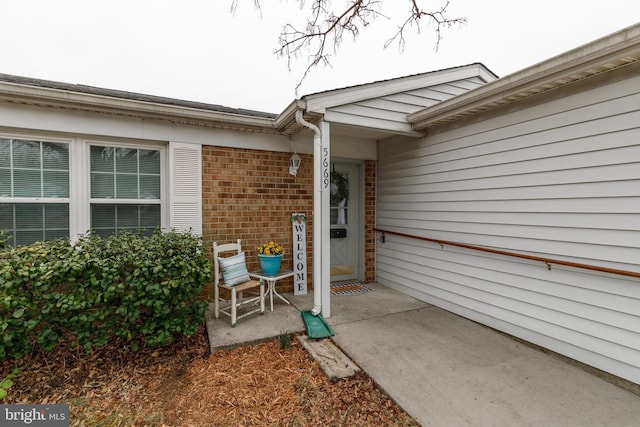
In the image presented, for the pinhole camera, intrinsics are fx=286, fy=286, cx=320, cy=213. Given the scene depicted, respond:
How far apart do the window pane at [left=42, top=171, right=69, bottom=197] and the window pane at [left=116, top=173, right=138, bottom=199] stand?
19.7 inches

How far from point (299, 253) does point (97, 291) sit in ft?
8.39

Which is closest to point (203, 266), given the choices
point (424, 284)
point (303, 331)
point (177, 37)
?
point (303, 331)

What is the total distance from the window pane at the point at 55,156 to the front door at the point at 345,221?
3.70 m

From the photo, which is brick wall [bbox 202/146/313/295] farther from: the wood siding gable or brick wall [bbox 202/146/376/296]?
the wood siding gable

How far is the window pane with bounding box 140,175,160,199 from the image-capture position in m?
3.73

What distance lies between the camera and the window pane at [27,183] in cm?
316

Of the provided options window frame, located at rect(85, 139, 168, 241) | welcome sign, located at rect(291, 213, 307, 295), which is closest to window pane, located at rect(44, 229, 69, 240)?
window frame, located at rect(85, 139, 168, 241)

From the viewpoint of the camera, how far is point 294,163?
4.37 meters

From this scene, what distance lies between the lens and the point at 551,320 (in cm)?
285

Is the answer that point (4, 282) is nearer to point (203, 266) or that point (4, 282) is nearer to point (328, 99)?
point (203, 266)

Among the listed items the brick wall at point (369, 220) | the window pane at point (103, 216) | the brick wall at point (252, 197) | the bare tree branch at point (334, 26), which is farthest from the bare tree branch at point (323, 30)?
the window pane at point (103, 216)

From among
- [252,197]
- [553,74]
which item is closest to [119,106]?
[252,197]

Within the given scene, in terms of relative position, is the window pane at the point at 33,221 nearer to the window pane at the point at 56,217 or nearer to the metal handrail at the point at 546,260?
the window pane at the point at 56,217

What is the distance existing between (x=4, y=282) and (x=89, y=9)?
4.36 metres
